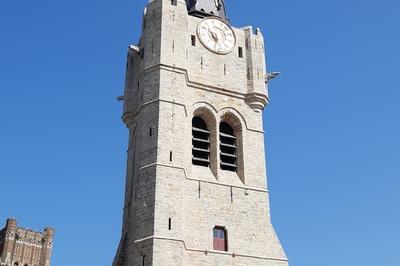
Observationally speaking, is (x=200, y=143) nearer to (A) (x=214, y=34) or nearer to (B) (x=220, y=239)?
(B) (x=220, y=239)

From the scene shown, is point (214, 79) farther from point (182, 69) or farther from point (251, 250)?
point (251, 250)

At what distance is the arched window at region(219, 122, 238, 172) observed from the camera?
78.5ft

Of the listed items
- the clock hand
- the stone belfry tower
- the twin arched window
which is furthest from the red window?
the clock hand

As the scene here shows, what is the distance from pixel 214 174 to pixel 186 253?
13.0 ft

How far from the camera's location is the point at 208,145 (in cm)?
2408

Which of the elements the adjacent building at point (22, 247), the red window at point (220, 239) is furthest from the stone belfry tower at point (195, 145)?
the adjacent building at point (22, 247)

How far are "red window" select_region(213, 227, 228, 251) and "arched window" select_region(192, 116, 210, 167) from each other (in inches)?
118

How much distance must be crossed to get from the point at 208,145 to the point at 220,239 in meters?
4.27

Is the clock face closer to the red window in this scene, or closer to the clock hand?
the clock hand

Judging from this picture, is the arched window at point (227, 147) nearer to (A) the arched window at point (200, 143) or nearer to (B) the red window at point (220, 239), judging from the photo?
(A) the arched window at point (200, 143)

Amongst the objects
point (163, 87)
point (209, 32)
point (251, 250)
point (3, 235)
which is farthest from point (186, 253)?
point (3, 235)

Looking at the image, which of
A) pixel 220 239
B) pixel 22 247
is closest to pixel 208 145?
pixel 220 239

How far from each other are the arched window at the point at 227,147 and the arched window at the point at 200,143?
625 millimetres

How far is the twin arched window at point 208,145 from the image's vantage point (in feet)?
77.5
